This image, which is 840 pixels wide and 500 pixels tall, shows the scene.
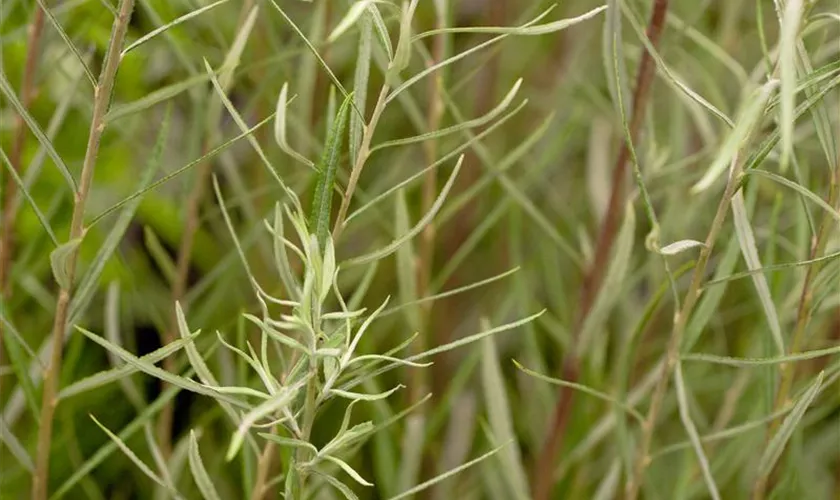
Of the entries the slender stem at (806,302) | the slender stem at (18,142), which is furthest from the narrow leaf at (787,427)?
the slender stem at (18,142)

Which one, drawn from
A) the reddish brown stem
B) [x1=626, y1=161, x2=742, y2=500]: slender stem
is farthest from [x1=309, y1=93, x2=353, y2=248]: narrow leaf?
the reddish brown stem

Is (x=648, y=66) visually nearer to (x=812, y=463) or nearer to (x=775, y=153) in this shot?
(x=775, y=153)

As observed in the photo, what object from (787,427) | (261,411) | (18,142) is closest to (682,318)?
(787,427)

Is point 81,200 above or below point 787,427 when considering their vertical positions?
above

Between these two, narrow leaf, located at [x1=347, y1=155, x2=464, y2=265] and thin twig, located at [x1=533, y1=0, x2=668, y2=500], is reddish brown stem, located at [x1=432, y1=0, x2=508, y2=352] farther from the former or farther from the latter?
narrow leaf, located at [x1=347, y1=155, x2=464, y2=265]

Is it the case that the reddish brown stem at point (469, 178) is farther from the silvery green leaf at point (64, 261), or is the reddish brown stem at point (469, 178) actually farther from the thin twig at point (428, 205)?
the silvery green leaf at point (64, 261)

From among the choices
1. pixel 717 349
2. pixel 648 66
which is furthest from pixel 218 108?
pixel 717 349

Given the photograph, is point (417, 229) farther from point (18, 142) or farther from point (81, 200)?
point (18, 142)
